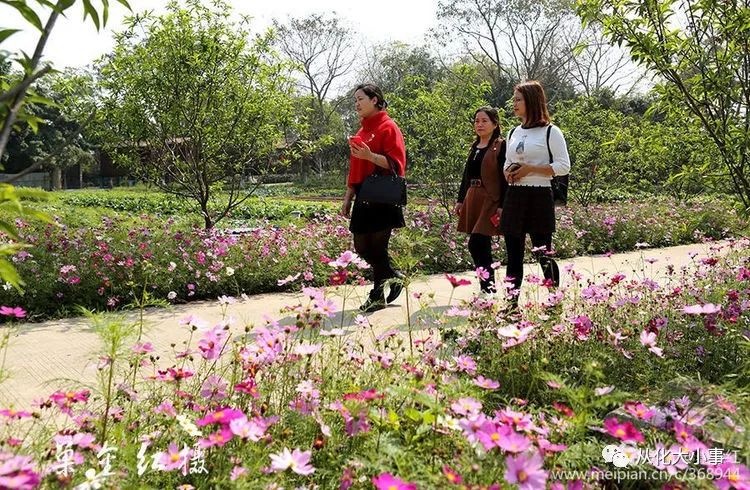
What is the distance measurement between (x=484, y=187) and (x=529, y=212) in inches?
23.2

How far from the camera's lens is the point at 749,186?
3521 mm

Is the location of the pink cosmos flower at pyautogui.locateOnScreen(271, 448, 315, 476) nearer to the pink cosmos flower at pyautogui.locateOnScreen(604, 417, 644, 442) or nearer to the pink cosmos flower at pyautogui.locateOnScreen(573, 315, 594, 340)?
the pink cosmos flower at pyautogui.locateOnScreen(604, 417, 644, 442)

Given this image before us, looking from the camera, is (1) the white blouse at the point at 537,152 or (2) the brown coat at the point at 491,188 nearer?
(1) the white blouse at the point at 537,152

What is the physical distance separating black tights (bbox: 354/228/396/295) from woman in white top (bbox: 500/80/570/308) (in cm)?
96

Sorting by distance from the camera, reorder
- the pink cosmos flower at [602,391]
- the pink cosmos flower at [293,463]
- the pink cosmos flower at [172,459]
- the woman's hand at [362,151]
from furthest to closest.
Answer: the woman's hand at [362,151] < the pink cosmos flower at [602,391] < the pink cosmos flower at [172,459] < the pink cosmos flower at [293,463]

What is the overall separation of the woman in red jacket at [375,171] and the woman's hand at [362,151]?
0.05m

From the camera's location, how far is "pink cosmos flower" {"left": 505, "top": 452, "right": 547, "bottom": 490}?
129 centimetres

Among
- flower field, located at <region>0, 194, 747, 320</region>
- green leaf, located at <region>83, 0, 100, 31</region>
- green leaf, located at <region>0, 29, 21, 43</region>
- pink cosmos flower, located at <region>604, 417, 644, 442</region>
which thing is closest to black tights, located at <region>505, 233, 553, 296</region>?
flower field, located at <region>0, 194, 747, 320</region>

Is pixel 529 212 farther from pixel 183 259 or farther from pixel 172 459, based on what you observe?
pixel 183 259

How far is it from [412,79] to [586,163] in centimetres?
516

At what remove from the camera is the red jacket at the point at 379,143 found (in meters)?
4.42

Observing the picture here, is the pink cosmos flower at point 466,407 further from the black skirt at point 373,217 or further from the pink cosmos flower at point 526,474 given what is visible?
the black skirt at point 373,217

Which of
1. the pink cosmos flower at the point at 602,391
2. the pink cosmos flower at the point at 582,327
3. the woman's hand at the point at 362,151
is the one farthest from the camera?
the woman's hand at the point at 362,151

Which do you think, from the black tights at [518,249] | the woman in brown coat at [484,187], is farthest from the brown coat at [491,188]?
the black tights at [518,249]
